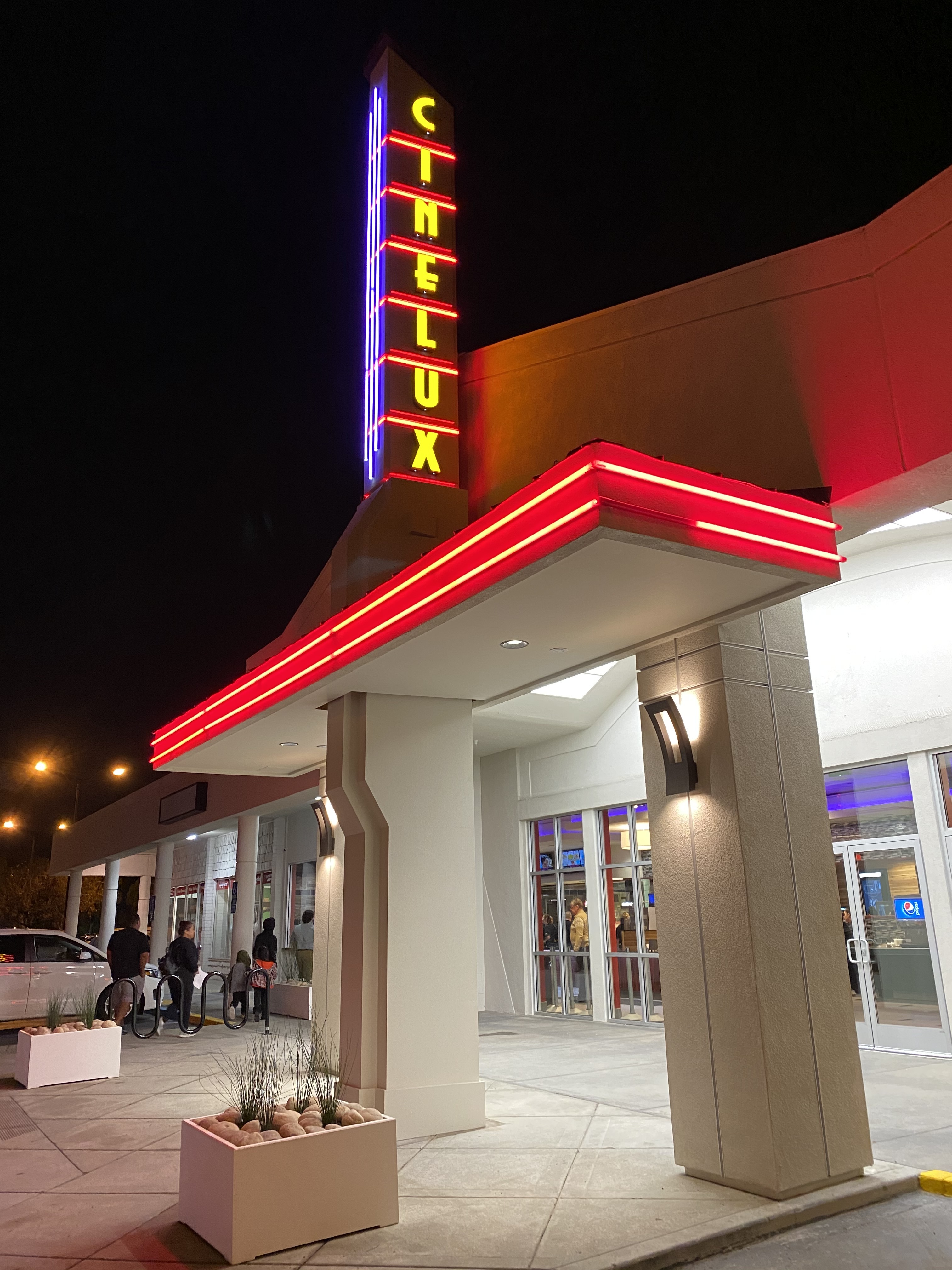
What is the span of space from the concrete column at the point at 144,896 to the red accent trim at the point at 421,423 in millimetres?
35262

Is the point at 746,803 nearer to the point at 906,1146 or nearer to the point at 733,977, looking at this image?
the point at 733,977

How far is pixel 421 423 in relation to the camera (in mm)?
9273

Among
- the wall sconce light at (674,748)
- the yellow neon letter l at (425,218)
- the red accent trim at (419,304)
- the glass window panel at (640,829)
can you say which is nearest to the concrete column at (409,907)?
the wall sconce light at (674,748)

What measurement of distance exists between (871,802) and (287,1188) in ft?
29.5

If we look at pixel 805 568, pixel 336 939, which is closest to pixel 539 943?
pixel 336 939

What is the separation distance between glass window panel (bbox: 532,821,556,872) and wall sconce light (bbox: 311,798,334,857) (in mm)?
5758

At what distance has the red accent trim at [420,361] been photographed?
30.6ft

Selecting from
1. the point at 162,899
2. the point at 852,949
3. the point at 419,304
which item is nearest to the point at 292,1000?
the point at 852,949

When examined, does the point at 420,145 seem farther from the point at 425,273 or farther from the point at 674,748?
the point at 674,748

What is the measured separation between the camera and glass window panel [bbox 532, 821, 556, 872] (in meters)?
16.2

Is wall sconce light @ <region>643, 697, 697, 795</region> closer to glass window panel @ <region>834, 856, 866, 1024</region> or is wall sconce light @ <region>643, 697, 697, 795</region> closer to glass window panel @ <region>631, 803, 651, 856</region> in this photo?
glass window panel @ <region>834, 856, 866, 1024</region>

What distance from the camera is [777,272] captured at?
6379 mm

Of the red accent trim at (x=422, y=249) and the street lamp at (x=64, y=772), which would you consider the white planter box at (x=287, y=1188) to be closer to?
the red accent trim at (x=422, y=249)

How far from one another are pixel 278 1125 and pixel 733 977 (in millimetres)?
2898
